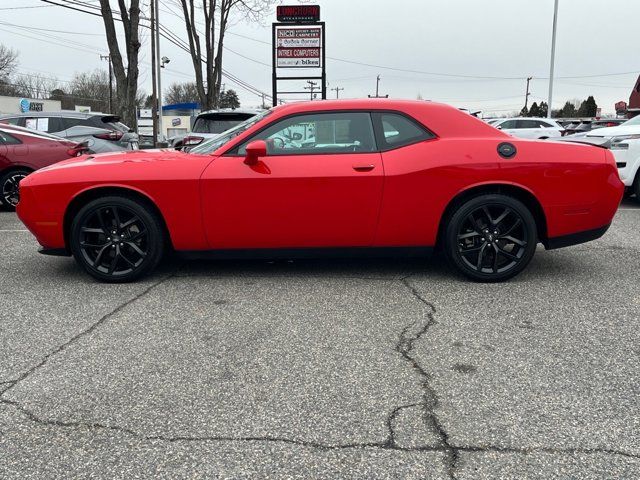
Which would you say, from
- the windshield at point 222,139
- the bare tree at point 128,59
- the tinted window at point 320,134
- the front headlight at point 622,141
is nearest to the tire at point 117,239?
the windshield at point 222,139

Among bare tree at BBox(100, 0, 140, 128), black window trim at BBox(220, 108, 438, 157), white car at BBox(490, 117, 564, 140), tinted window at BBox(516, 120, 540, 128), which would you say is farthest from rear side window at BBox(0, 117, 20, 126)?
tinted window at BBox(516, 120, 540, 128)

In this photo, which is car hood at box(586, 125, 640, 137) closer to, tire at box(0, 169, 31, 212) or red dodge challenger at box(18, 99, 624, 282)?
red dodge challenger at box(18, 99, 624, 282)

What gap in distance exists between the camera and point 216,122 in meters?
11.3

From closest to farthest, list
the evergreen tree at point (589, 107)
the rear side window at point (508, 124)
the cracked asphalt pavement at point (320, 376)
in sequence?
the cracked asphalt pavement at point (320, 376)
the rear side window at point (508, 124)
the evergreen tree at point (589, 107)

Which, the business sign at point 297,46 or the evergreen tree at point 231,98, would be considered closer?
the business sign at point 297,46

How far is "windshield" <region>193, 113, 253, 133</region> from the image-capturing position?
440 inches

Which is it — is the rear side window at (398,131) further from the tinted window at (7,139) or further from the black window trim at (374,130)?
the tinted window at (7,139)

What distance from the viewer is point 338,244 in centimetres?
482

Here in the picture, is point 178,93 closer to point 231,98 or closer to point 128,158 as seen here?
point 231,98

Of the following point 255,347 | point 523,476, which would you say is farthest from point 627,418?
point 255,347

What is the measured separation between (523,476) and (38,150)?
28.8ft

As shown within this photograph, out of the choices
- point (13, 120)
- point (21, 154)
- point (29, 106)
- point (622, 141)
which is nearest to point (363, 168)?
point (622, 141)

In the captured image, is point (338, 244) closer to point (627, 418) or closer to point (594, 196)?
point (594, 196)

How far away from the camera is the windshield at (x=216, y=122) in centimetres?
1116
